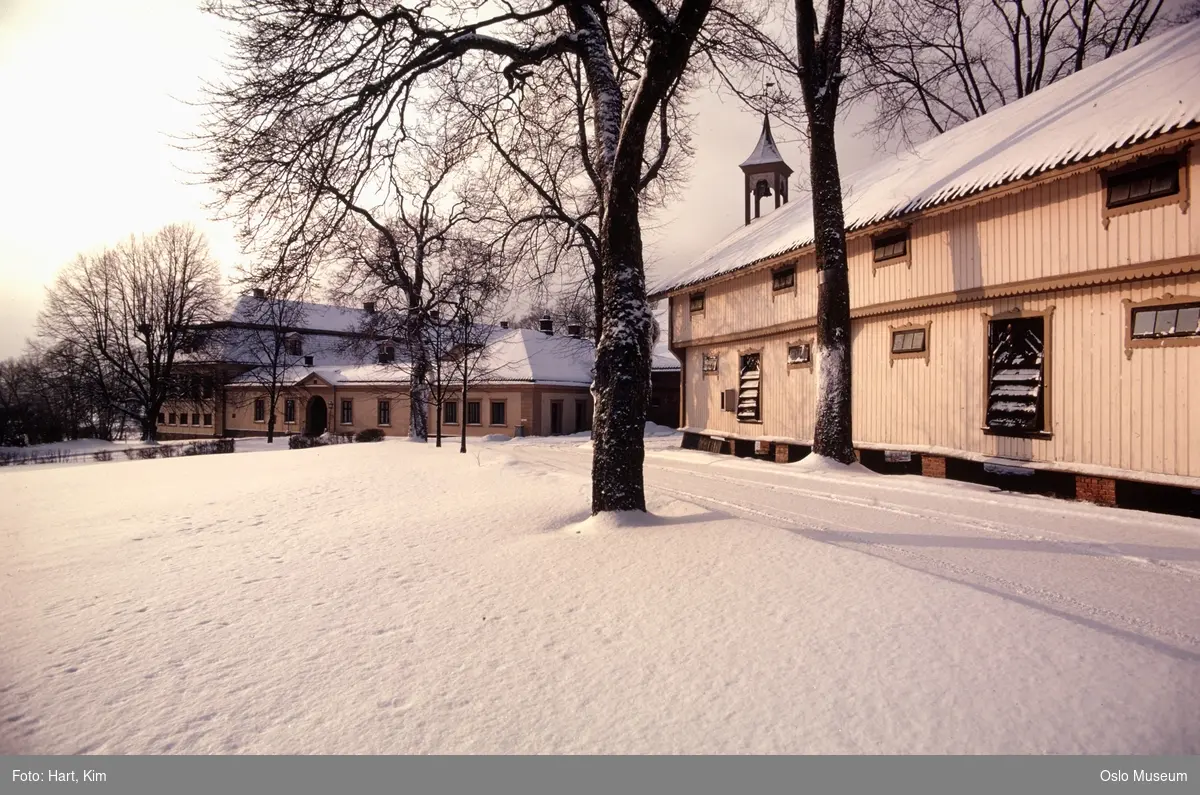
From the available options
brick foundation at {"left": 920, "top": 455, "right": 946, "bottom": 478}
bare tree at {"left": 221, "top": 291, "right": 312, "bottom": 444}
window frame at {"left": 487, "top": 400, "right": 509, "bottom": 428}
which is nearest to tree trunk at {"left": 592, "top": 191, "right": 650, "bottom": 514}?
brick foundation at {"left": 920, "top": 455, "right": 946, "bottom": 478}

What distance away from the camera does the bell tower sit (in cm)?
2972

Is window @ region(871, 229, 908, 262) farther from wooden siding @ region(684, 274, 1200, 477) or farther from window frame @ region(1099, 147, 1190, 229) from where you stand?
window frame @ region(1099, 147, 1190, 229)

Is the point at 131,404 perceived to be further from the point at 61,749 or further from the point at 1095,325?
the point at 1095,325

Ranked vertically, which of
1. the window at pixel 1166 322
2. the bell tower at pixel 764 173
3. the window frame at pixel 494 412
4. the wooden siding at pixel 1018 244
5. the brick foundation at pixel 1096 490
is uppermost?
the bell tower at pixel 764 173

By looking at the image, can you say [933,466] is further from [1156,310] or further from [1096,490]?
[1156,310]

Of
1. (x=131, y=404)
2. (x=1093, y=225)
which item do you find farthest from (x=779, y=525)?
(x=131, y=404)

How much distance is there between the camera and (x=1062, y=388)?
9.61 meters

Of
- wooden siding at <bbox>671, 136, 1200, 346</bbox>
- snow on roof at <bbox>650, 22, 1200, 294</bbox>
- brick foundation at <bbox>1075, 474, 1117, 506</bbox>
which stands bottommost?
brick foundation at <bbox>1075, 474, 1117, 506</bbox>

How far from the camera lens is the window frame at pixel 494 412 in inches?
1345

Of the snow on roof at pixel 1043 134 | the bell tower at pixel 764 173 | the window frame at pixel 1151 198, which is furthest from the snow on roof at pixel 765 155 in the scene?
the window frame at pixel 1151 198

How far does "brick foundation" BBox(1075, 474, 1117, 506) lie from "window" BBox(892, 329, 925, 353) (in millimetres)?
3722

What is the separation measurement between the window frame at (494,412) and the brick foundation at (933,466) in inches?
986

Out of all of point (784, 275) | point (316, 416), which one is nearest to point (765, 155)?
point (784, 275)

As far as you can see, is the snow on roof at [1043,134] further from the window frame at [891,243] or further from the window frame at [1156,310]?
the window frame at [1156,310]
